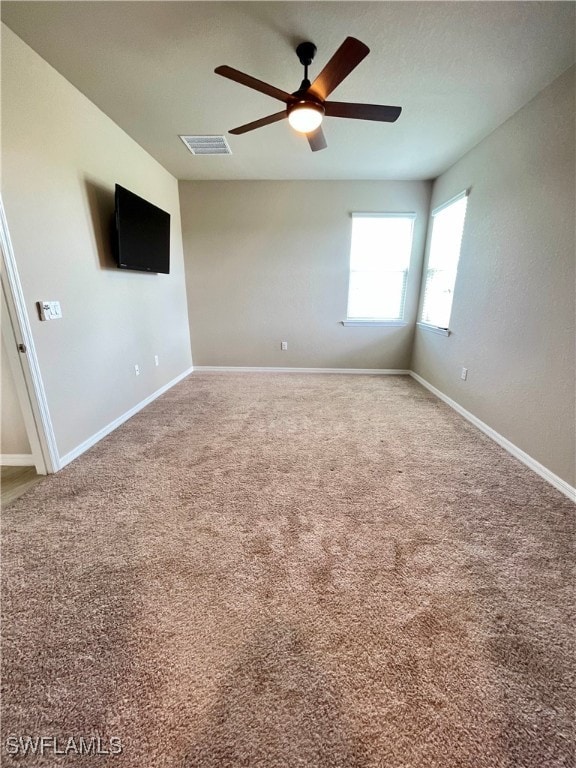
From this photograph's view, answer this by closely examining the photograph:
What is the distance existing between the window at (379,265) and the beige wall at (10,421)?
4.00 meters

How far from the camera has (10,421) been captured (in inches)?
83.7

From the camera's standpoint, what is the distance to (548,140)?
2131 millimetres

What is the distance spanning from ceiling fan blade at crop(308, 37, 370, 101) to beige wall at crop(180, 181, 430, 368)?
2536 millimetres

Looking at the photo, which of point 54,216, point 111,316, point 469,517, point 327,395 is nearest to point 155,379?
point 111,316

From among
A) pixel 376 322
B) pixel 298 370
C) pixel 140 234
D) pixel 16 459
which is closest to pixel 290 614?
pixel 16 459

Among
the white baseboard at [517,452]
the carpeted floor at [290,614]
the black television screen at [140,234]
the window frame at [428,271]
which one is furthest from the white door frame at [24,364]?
the window frame at [428,271]

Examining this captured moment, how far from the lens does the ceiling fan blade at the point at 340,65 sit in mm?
1414

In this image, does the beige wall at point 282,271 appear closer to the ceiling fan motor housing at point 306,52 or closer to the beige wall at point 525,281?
the beige wall at point 525,281

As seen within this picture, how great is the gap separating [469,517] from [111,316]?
3.25 m

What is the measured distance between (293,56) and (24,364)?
Result: 2.68 metres

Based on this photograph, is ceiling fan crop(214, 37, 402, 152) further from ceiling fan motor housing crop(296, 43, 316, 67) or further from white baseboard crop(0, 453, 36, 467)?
white baseboard crop(0, 453, 36, 467)

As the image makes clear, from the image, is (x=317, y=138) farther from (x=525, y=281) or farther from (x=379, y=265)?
(x=379, y=265)

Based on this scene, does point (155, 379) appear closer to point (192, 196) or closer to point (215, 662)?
point (192, 196)

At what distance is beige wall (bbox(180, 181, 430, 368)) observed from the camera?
415 centimetres
